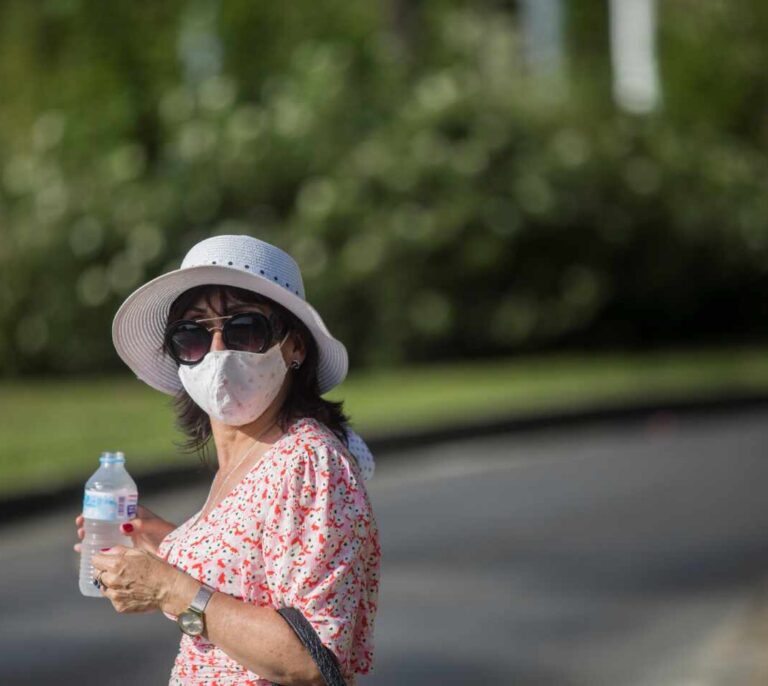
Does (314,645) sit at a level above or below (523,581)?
below

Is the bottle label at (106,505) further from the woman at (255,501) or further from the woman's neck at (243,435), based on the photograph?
the woman's neck at (243,435)

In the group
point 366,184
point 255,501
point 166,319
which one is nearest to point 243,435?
point 255,501

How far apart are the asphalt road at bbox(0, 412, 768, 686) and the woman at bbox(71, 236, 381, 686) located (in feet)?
14.6

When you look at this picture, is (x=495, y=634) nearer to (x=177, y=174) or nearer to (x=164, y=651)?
(x=164, y=651)

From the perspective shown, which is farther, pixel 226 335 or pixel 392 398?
pixel 392 398

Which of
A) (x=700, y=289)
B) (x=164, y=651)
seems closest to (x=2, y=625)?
(x=164, y=651)

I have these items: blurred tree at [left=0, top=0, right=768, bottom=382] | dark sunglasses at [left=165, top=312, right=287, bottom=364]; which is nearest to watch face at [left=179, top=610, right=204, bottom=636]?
dark sunglasses at [left=165, top=312, right=287, bottom=364]

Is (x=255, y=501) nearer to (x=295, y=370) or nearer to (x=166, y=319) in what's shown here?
(x=295, y=370)

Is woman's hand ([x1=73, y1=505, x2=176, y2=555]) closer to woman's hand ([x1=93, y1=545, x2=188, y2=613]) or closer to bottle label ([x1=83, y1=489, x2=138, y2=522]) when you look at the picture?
bottle label ([x1=83, y1=489, x2=138, y2=522])

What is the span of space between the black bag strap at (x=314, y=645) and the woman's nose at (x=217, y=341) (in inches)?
20.0

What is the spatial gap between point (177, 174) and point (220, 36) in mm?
4438

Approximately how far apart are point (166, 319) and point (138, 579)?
563 millimetres

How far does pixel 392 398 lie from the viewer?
2159cm

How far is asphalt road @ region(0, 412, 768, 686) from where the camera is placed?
26.3 ft
